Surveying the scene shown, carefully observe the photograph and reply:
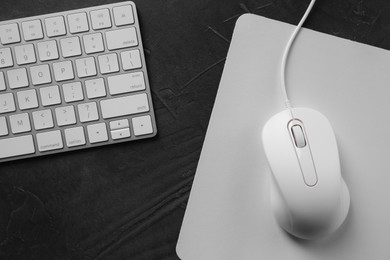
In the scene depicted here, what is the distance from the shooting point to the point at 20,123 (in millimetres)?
626

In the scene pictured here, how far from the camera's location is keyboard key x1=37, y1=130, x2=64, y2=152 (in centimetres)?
63

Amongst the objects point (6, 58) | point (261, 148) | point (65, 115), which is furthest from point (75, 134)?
point (261, 148)

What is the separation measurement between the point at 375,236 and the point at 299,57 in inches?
9.6

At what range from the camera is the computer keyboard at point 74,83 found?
0.63 meters

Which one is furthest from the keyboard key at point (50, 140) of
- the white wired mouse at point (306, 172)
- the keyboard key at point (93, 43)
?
the white wired mouse at point (306, 172)

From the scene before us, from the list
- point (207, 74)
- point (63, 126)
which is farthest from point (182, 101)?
point (63, 126)

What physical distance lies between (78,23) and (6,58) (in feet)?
0.33

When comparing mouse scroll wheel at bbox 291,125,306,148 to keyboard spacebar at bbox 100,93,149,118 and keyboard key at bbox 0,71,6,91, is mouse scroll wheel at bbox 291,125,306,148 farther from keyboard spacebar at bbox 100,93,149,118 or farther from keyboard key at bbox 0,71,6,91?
keyboard key at bbox 0,71,6,91

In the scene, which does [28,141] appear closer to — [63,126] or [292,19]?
[63,126]

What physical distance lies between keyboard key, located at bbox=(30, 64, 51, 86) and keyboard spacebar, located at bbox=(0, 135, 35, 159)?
0.23ft

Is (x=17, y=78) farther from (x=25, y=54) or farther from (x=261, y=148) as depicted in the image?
(x=261, y=148)

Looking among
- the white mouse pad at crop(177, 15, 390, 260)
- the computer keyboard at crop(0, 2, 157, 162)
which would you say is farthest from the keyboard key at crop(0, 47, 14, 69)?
the white mouse pad at crop(177, 15, 390, 260)

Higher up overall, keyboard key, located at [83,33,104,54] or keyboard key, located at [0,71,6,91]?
keyboard key, located at [83,33,104,54]

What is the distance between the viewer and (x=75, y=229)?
2.12 feet
